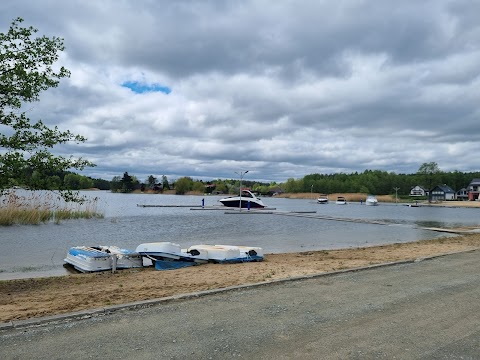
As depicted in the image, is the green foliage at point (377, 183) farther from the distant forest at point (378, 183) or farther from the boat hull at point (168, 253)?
the boat hull at point (168, 253)

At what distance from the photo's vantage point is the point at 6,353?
4.50m

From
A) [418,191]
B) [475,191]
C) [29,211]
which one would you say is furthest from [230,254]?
[418,191]

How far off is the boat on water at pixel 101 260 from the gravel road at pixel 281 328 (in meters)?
6.80

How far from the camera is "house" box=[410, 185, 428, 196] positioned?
14412 centimetres

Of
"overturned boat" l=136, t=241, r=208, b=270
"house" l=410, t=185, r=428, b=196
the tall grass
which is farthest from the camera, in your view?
"house" l=410, t=185, r=428, b=196

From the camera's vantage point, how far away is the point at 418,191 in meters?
146

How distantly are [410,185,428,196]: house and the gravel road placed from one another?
149368mm

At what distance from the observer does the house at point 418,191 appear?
5674 inches

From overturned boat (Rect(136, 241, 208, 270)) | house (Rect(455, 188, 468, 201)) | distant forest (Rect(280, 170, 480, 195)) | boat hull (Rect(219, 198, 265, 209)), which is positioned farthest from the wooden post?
house (Rect(455, 188, 468, 201))

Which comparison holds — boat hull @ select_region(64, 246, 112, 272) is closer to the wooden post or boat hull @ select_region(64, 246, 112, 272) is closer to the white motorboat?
the wooden post

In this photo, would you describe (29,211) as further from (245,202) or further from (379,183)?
(379,183)

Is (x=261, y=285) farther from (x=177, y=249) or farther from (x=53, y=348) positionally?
(x=177, y=249)

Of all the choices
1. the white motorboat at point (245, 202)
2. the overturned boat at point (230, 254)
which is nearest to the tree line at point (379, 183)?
the white motorboat at point (245, 202)

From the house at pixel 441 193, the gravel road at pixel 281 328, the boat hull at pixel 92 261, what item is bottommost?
the boat hull at pixel 92 261
